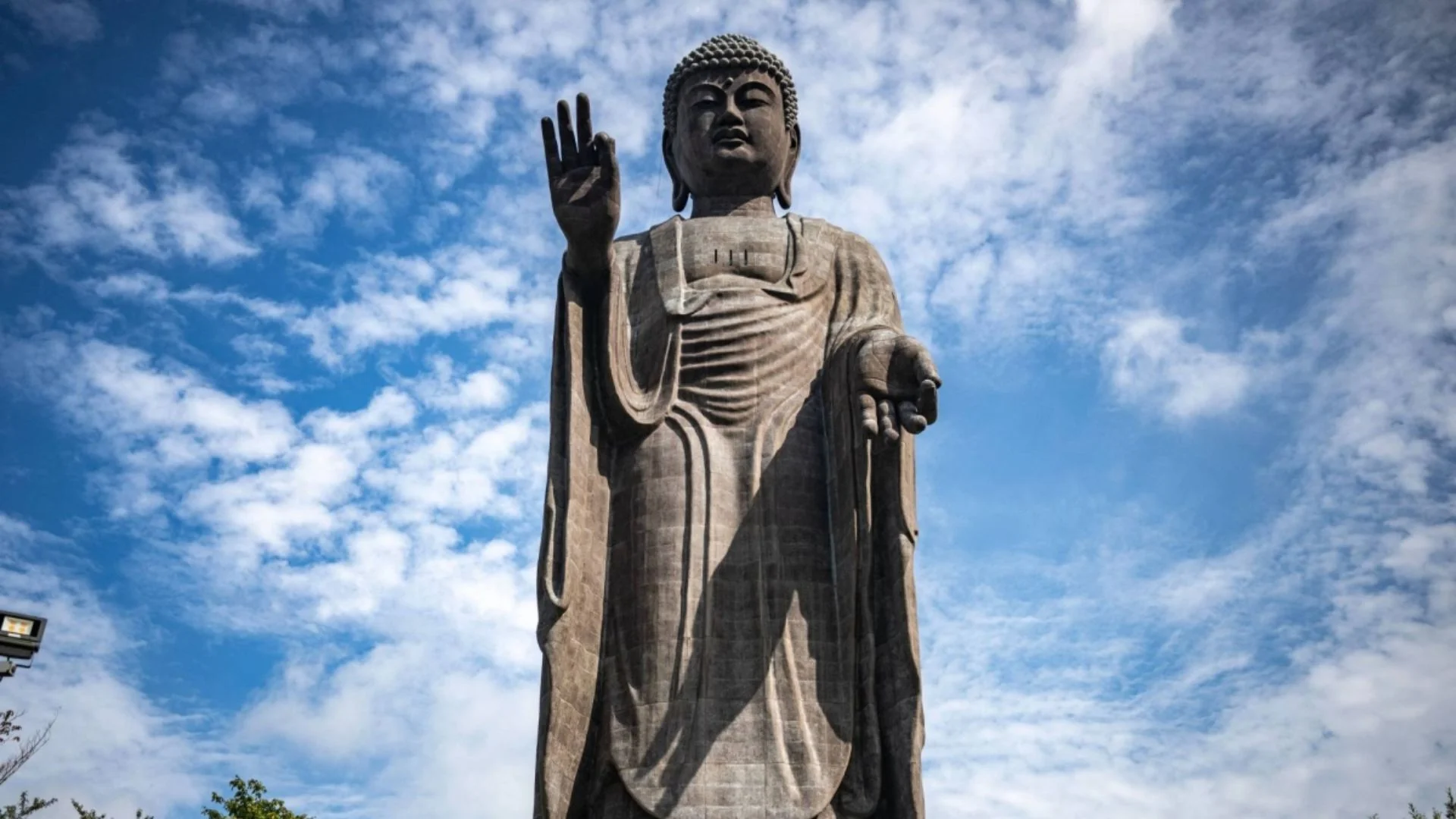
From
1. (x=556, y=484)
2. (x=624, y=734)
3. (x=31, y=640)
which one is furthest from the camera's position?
A: (x=31, y=640)

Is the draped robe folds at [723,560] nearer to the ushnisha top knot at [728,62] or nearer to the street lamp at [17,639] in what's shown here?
the ushnisha top knot at [728,62]

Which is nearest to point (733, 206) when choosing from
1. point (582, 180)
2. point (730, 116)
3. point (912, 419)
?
point (730, 116)

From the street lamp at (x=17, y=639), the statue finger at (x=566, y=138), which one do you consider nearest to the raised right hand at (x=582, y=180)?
the statue finger at (x=566, y=138)

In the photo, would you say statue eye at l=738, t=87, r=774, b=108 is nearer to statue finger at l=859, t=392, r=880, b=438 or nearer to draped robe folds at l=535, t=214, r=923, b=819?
draped robe folds at l=535, t=214, r=923, b=819

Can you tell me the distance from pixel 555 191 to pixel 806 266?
2.44m

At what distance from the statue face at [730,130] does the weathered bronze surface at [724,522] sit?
580 millimetres

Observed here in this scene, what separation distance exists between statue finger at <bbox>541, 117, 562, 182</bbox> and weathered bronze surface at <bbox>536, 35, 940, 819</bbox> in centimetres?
2

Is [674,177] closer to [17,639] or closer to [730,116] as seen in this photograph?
[730,116]

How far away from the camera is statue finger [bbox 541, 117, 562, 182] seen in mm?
12203

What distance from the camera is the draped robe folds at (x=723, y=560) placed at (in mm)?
11250

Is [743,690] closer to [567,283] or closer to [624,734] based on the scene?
[624,734]

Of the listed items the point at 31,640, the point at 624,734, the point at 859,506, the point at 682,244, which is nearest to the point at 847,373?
the point at 859,506

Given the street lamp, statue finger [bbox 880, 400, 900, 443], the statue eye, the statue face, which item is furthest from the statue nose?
the street lamp

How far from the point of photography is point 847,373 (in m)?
12.5
